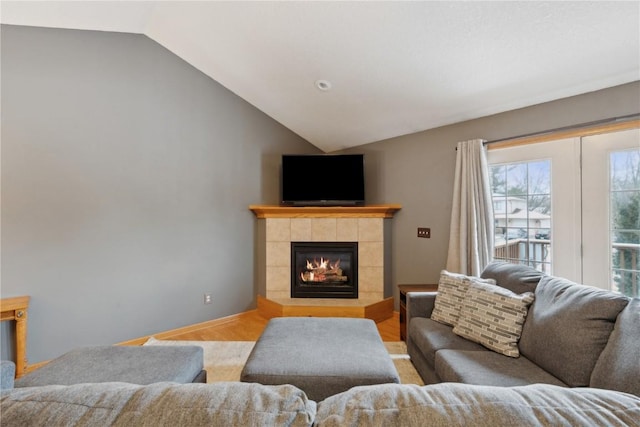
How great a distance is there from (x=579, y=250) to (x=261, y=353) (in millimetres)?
2682

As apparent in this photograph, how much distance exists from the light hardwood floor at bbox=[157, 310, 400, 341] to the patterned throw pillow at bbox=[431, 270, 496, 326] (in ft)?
3.21

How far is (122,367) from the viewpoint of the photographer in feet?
5.25

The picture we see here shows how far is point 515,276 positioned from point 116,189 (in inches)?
141

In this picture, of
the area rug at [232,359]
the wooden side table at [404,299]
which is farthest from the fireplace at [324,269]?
the area rug at [232,359]

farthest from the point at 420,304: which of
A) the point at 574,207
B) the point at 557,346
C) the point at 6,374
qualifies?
the point at 6,374

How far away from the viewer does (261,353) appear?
1703 millimetres

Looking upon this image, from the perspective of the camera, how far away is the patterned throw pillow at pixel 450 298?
88.6 inches

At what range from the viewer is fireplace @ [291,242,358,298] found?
3922 mm

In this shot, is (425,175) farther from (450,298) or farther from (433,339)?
(433,339)

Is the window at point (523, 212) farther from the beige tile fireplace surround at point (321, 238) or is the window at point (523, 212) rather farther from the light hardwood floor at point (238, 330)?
the light hardwood floor at point (238, 330)

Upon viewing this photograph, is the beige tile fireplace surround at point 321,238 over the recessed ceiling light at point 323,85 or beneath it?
beneath

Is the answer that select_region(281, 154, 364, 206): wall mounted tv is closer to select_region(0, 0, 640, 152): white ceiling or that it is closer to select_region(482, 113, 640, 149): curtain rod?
select_region(0, 0, 640, 152): white ceiling

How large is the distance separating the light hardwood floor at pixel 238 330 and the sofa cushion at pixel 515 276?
4.22ft

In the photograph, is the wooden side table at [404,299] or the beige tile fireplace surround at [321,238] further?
the beige tile fireplace surround at [321,238]
